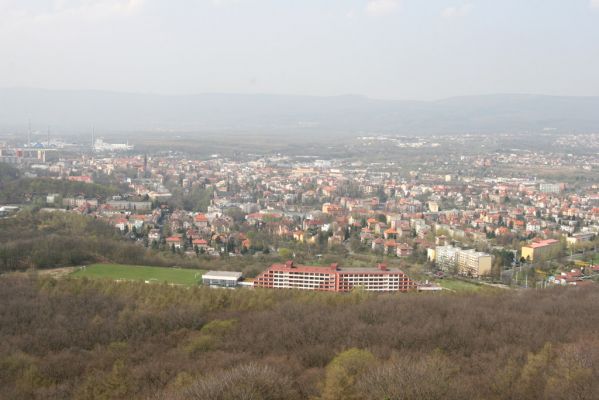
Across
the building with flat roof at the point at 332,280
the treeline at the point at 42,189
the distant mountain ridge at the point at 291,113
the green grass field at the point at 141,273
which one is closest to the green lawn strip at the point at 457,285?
the building with flat roof at the point at 332,280

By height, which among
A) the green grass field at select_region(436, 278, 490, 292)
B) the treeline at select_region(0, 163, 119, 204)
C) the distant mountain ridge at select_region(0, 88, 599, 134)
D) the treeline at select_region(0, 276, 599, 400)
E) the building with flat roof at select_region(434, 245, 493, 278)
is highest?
the distant mountain ridge at select_region(0, 88, 599, 134)

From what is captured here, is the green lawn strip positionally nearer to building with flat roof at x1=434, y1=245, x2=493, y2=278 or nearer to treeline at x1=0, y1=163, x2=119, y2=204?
building with flat roof at x1=434, y1=245, x2=493, y2=278

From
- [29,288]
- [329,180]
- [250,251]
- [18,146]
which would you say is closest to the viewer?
[29,288]

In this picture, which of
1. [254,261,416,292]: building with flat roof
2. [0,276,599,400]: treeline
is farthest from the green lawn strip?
[0,276,599,400]: treeline

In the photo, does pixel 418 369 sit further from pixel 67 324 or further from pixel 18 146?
pixel 18 146

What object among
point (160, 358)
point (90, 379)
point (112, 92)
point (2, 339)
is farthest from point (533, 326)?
point (112, 92)

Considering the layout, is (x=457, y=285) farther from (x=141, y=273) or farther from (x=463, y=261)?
(x=141, y=273)

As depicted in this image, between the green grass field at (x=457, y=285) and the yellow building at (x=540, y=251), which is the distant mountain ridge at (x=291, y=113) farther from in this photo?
the green grass field at (x=457, y=285)
